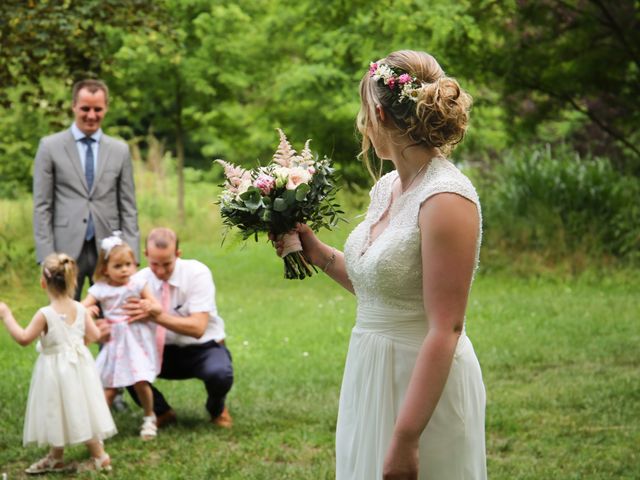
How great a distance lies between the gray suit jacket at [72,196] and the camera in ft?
25.0

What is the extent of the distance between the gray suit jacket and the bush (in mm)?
8466

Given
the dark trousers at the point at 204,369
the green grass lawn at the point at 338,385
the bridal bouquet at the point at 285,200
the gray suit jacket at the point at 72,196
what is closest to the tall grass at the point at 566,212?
the green grass lawn at the point at 338,385

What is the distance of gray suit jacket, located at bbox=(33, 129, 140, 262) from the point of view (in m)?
7.61

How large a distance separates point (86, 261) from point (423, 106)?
5.17 meters

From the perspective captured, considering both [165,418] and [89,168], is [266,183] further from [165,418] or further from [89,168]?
[89,168]

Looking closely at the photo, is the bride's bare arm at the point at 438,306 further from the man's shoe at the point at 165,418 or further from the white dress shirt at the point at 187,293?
the man's shoe at the point at 165,418

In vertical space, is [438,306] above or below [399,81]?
below

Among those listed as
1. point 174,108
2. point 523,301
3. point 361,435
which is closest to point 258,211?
point 361,435

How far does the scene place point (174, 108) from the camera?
24.0 m

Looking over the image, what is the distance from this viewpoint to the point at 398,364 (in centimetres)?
321

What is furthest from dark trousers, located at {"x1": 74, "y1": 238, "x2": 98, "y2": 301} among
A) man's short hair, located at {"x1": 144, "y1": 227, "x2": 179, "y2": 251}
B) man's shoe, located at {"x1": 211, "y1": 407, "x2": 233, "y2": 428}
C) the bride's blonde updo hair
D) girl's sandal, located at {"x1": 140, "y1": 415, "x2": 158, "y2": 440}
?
the bride's blonde updo hair

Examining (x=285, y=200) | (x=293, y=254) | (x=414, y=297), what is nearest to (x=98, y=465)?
(x=293, y=254)

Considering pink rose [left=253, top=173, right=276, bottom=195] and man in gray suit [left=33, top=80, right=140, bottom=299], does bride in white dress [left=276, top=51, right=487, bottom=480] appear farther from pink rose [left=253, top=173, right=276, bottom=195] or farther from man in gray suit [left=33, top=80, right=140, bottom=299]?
man in gray suit [left=33, top=80, right=140, bottom=299]

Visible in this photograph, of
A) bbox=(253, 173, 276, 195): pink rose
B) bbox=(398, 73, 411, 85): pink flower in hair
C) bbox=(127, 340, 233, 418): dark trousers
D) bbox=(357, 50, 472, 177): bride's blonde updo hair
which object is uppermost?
bbox=(398, 73, 411, 85): pink flower in hair
